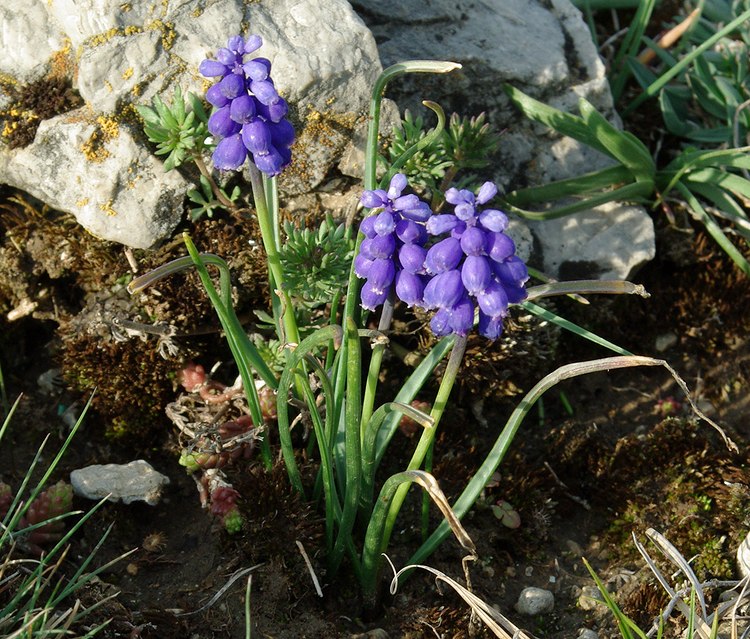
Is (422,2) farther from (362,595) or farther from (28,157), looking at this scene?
(362,595)

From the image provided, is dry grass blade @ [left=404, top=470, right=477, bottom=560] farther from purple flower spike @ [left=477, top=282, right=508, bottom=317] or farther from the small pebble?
the small pebble

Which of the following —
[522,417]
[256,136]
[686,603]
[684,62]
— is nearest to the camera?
[256,136]

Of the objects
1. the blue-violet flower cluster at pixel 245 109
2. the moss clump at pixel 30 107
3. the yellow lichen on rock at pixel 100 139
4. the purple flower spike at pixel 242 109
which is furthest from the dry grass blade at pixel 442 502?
the moss clump at pixel 30 107

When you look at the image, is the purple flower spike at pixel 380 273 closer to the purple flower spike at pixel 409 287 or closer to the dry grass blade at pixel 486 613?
the purple flower spike at pixel 409 287

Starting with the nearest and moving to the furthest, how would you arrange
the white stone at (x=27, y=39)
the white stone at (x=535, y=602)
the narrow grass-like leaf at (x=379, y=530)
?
the narrow grass-like leaf at (x=379, y=530)
the white stone at (x=535, y=602)
the white stone at (x=27, y=39)

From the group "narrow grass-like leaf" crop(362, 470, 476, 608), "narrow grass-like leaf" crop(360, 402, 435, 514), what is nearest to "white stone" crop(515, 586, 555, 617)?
"narrow grass-like leaf" crop(362, 470, 476, 608)

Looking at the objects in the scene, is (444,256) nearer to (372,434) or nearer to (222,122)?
(372,434)

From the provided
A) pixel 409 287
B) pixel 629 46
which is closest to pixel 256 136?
pixel 409 287
